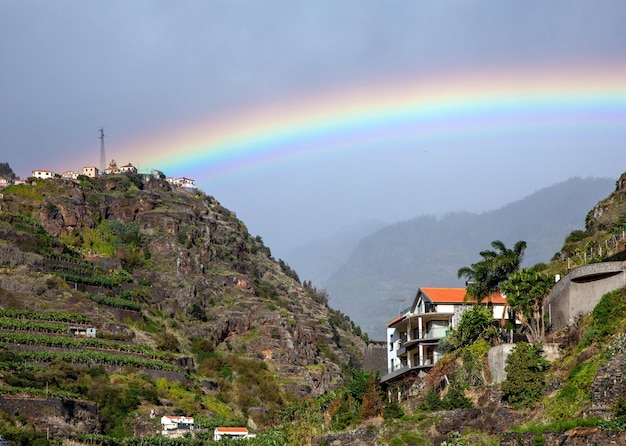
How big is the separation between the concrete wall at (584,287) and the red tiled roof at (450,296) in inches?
668

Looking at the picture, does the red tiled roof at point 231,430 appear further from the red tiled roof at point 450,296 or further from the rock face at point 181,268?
the rock face at point 181,268

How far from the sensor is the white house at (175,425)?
99500 millimetres

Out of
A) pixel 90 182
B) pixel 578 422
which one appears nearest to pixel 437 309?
pixel 578 422

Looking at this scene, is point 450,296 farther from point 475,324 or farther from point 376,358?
point 376,358

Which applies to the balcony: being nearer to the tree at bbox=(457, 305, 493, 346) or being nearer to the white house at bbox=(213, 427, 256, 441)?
the tree at bbox=(457, 305, 493, 346)

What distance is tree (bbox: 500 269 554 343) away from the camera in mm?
69375

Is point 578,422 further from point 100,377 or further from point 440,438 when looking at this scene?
point 100,377

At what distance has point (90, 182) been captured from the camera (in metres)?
173

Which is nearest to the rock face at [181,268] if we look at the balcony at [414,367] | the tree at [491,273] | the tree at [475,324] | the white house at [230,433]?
the white house at [230,433]

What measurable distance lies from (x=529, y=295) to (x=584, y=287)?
252 inches

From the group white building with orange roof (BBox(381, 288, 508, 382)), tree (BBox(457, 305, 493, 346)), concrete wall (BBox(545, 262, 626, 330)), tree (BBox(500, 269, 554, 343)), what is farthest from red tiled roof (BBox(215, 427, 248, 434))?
concrete wall (BBox(545, 262, 626, 330))

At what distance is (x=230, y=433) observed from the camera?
100 meters

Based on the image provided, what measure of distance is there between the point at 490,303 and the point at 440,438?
22.0m

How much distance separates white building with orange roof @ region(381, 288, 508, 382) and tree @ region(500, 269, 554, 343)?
10.6 m
